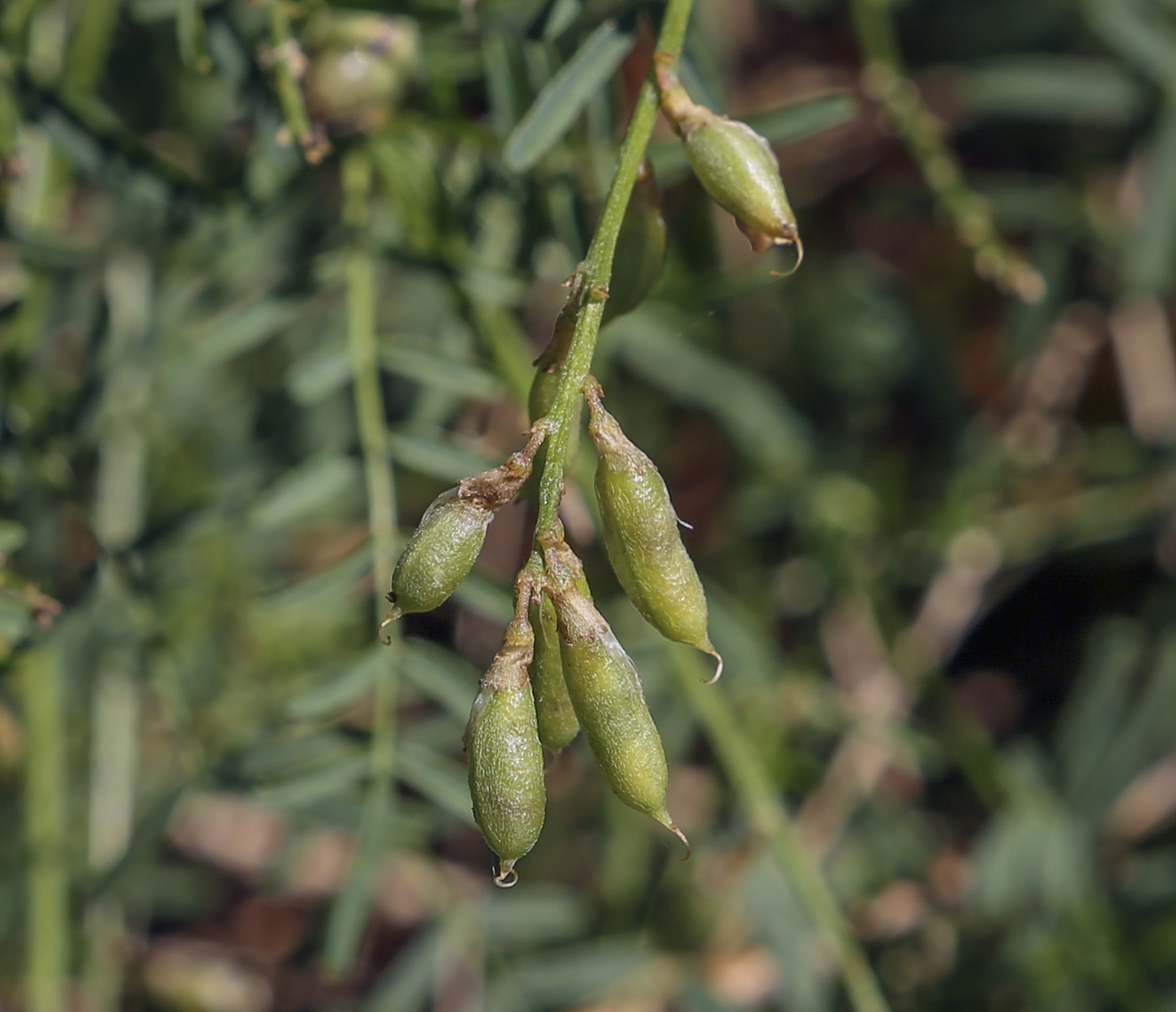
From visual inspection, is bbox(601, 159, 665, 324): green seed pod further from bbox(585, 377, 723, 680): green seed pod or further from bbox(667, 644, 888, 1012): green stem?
bbox(667, 644, 888, 1012): green stem

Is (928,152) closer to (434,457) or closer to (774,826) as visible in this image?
(434,457)

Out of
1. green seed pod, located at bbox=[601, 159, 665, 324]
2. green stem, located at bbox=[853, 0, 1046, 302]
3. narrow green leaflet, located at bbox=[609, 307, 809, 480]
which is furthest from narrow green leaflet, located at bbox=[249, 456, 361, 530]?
green stem, located at bbox=[853, 0, 1046, 302]

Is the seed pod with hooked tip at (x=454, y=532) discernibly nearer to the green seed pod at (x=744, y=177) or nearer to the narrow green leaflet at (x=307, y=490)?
the green seed pod at (x=744, y=177)

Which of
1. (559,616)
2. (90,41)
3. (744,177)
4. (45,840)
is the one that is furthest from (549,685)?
(90,41)

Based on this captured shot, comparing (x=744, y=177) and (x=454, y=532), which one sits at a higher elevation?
(x=744, y=177)

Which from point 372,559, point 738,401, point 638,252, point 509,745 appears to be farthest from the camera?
point 738,401

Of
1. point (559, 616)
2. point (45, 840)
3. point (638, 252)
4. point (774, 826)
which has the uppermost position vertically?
point (638, 252)
